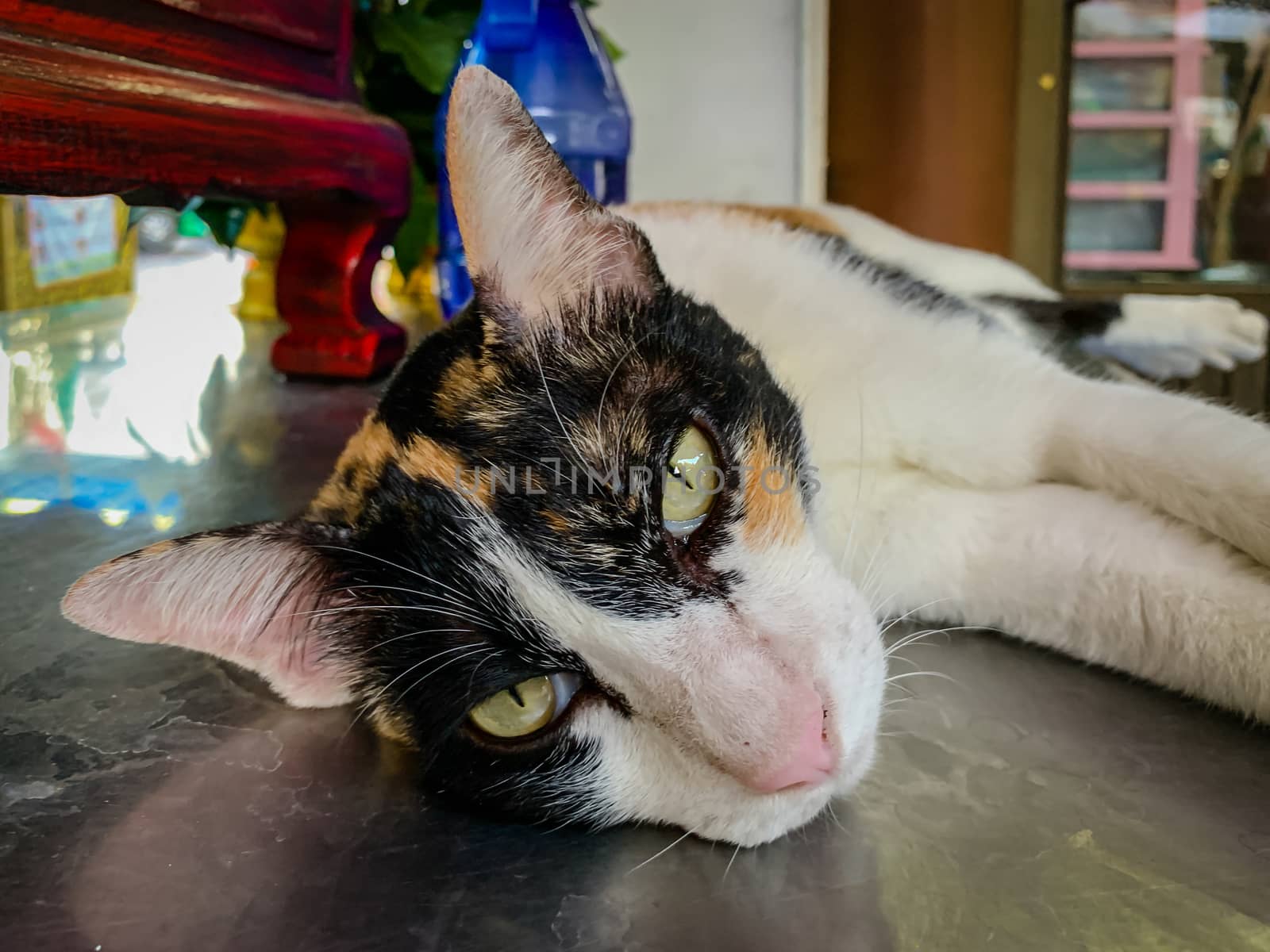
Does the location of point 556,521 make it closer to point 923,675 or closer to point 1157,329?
point 923,675

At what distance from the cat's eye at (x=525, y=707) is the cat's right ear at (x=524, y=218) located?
33 centimetres

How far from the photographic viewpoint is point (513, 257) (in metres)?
0.75

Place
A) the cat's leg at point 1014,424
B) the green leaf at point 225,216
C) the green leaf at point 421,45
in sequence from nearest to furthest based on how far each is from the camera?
the cat's leg at point 1014,424
the green leaf at point 421,45
the green leaf at point 225,216

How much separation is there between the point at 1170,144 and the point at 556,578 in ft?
8.04

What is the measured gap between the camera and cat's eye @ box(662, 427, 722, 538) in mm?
657

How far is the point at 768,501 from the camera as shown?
2.27 feet

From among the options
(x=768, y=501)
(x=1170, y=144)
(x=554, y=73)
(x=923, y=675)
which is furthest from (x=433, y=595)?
(x=1170, y=144)

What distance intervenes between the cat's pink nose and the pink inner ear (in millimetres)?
398

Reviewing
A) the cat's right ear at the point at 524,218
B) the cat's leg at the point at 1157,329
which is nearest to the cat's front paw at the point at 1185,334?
the cat's leg at the point at 1157,329

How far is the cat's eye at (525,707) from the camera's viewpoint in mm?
623

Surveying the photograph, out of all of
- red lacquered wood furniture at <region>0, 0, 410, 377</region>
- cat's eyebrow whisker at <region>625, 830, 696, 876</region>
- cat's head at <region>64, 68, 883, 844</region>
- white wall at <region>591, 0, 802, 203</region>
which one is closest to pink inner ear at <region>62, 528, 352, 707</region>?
cat's head at <region>64, 68, 883, 844</region>

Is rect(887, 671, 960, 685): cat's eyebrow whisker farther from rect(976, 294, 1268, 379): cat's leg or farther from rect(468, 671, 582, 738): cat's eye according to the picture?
rect(976, 294, 1268, 379): cat's leg

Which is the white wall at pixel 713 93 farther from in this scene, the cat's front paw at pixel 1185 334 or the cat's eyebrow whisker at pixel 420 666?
the cat's eyebrow whisker at pixel 420 666

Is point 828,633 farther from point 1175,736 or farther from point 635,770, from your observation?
point 1175,736
